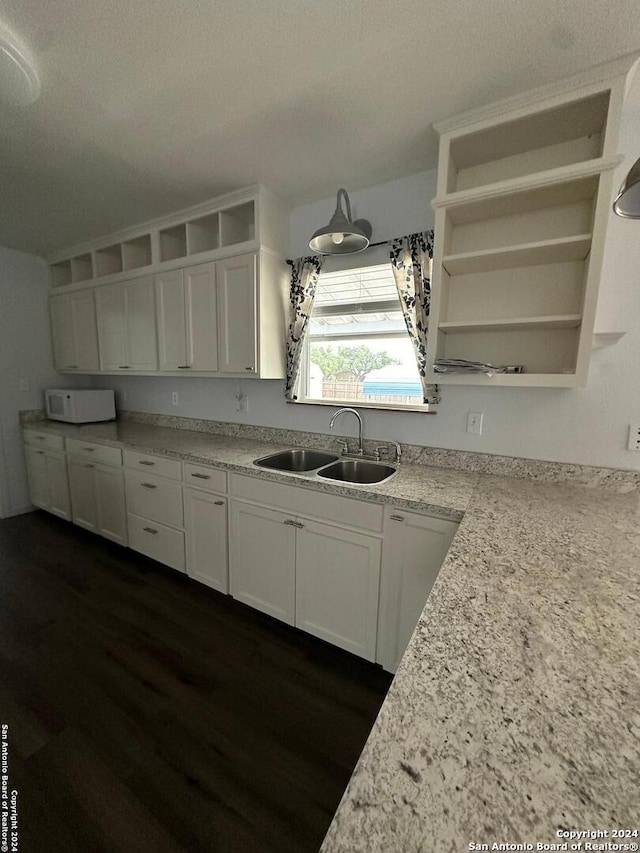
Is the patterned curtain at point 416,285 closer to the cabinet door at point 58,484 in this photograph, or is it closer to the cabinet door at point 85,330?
the cabinet door at point 85,330

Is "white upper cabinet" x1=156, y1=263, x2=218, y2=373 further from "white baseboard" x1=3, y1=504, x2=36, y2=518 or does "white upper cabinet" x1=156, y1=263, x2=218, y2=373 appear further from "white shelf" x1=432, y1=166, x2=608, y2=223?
"white baseboard" x1=3, y1=504, x2=36, y2=518

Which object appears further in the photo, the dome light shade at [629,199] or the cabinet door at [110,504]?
the cabinet door at [110,504]

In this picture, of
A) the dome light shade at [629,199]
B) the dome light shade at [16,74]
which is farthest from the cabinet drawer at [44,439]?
the dome light shade at [629,199]

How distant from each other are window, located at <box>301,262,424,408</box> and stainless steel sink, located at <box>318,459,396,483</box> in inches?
14.6

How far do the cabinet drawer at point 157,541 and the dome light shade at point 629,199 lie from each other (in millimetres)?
2508

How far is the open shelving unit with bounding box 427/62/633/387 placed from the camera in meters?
1.30

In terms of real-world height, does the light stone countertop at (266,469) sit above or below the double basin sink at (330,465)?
above

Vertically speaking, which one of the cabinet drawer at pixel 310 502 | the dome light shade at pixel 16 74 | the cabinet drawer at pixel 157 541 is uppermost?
the dome light shade at pixel 16 74

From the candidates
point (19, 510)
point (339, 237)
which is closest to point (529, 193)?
point (339, 237)

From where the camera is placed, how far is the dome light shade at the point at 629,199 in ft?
2.50

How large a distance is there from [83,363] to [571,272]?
149 inches

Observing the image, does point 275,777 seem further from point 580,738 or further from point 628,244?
point 628,244

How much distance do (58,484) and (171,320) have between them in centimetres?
189

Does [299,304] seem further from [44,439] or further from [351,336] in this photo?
[44,439]
